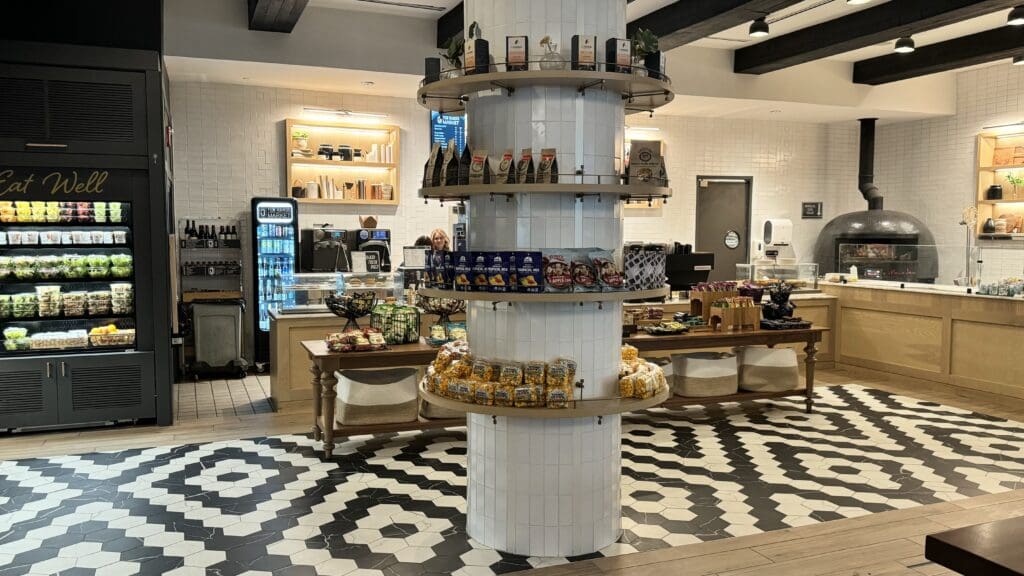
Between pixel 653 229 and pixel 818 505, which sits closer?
pixel 818 505

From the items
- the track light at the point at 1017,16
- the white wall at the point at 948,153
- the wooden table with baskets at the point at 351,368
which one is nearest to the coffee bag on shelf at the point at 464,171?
the wooden table with baskets at the point at 351,368

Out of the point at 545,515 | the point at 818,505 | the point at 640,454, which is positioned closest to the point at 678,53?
the point at 640,454

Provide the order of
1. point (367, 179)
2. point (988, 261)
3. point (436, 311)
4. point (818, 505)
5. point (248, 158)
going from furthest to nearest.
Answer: point (367, 179), point (248, 158), point (988, 261), point (436, 311), point (818, 505)

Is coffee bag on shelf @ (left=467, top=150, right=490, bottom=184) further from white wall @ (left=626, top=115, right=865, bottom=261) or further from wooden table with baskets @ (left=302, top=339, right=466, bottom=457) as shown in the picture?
white wall @ (left=626, top=115, right=865, bottom=261)

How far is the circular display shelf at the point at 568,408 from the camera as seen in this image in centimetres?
332

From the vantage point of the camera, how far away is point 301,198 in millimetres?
8711

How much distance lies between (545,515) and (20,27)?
17.7 ft

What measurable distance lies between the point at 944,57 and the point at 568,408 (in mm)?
7771

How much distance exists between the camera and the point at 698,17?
22.4 feet

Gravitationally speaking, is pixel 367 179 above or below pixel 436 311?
above

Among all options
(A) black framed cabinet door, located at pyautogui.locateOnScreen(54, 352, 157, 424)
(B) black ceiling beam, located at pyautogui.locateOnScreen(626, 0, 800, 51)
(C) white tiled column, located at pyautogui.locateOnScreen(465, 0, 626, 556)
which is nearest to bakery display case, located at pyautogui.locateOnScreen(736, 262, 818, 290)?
(B) black ceiling beam, located at pyautogui.locateOnScreen(626, 0, 800, 51)

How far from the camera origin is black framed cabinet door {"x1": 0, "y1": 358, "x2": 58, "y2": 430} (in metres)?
5.62

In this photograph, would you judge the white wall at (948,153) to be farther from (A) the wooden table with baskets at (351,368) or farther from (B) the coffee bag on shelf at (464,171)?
(B) the coffee bag on shelf at (464,171)

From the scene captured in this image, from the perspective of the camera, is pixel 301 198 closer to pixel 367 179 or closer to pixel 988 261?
pixel 367 179
